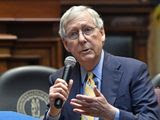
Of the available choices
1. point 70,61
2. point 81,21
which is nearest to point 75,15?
point 81,21

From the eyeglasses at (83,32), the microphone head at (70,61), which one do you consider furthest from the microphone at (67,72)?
the eyeglasses at (83,32)

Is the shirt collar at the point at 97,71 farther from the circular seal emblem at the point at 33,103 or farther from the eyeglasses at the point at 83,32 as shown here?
the circular seal emblem at the point at 33,103

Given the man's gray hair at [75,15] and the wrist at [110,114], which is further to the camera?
the man's gray hair at [75,15]

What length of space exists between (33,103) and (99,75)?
1.36 ft

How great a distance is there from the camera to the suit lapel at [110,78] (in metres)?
1.57

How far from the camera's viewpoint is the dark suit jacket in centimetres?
151

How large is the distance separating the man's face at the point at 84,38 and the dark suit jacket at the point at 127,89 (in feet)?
0.24

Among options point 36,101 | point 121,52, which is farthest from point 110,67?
point 121,52

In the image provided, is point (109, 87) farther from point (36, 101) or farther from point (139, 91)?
point (36, 101)

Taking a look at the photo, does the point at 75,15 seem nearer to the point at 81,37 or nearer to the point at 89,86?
the point at 81,37

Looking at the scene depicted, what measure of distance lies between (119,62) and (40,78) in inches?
18.4

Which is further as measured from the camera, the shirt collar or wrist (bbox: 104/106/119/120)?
the shirt collar

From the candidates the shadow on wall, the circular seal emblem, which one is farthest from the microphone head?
the shadow on wall

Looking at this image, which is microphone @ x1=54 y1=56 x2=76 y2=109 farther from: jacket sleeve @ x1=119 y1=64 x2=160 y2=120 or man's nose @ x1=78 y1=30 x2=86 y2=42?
jacket sleeve @ x1=119 y1=64 x2=160 y2=120
